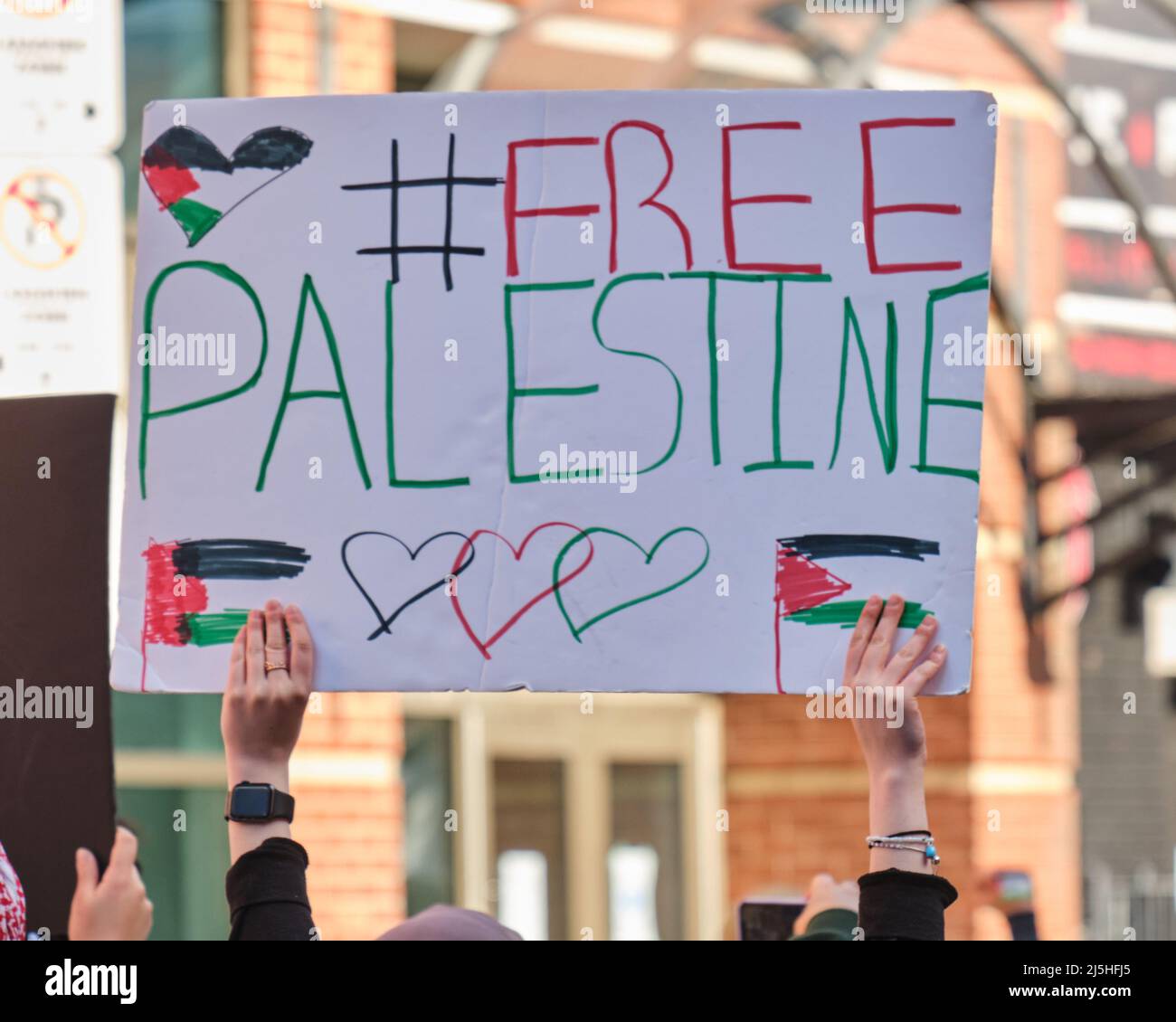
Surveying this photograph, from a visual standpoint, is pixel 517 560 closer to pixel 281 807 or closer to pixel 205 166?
pixel 281 807

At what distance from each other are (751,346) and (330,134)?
2.10 feet

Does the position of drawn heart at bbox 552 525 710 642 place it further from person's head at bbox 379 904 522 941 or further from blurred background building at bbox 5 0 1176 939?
blurred background building at bbox 5 0 1176 939

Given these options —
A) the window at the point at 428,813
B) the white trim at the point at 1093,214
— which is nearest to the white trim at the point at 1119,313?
the white trim at the point at 1093,214

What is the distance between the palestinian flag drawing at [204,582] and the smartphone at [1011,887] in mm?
1280

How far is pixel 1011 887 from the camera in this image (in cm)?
320

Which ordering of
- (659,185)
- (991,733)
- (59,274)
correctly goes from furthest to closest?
(991,733)
(59,274)
(659,185)

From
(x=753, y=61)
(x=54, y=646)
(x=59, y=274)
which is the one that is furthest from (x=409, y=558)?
(x=753, y=61)

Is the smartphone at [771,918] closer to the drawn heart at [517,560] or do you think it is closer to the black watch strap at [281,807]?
the drawn heart at [517,560]

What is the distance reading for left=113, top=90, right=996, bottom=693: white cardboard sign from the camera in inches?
104

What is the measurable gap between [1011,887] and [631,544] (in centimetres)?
99

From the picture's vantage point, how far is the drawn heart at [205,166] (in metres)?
2.74

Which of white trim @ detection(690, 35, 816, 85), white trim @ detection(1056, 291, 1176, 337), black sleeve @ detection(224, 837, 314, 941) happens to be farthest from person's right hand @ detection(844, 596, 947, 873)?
white trim @ detection(1056, 291, 1176, 337)
